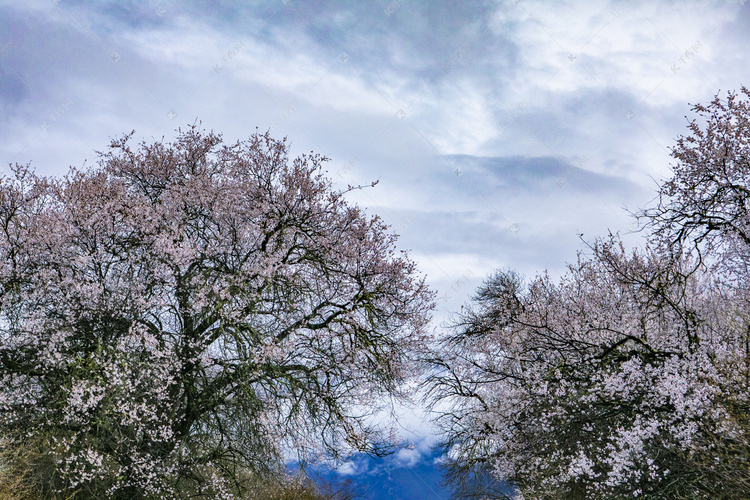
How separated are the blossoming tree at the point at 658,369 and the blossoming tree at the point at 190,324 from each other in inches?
142

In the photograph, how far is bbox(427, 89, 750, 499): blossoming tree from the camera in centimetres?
850

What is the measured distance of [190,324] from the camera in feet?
43.3

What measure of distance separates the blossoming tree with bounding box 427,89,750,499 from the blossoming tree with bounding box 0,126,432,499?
3.61m

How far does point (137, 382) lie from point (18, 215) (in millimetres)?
5440

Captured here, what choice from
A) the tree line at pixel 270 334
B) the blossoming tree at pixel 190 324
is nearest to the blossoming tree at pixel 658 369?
the tree line at pixel 270 334

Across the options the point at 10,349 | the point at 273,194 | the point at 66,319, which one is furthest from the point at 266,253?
the point at 10,349

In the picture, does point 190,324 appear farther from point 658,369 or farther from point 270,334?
point 658,369

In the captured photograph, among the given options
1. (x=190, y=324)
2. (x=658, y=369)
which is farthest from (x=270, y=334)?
(x=658, y=369)

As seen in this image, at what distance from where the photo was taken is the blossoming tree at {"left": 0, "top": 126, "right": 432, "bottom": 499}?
11664mm

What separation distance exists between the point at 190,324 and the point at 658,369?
9696mm

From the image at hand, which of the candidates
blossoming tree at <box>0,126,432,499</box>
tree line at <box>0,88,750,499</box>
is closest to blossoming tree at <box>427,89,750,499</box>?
tree line at <box>0,88,750,499</box>

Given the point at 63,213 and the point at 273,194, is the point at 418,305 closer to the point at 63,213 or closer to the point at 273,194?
the point at 273,194

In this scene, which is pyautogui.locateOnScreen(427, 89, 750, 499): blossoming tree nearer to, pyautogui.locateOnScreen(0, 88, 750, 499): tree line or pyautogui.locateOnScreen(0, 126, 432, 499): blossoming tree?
pyautogui.locateOnScreen(0, 88, 750, 499): tree line

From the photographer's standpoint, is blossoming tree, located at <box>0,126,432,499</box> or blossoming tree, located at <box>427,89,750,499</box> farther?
blossoming tree, located at <box>0,126,432,499</box>
